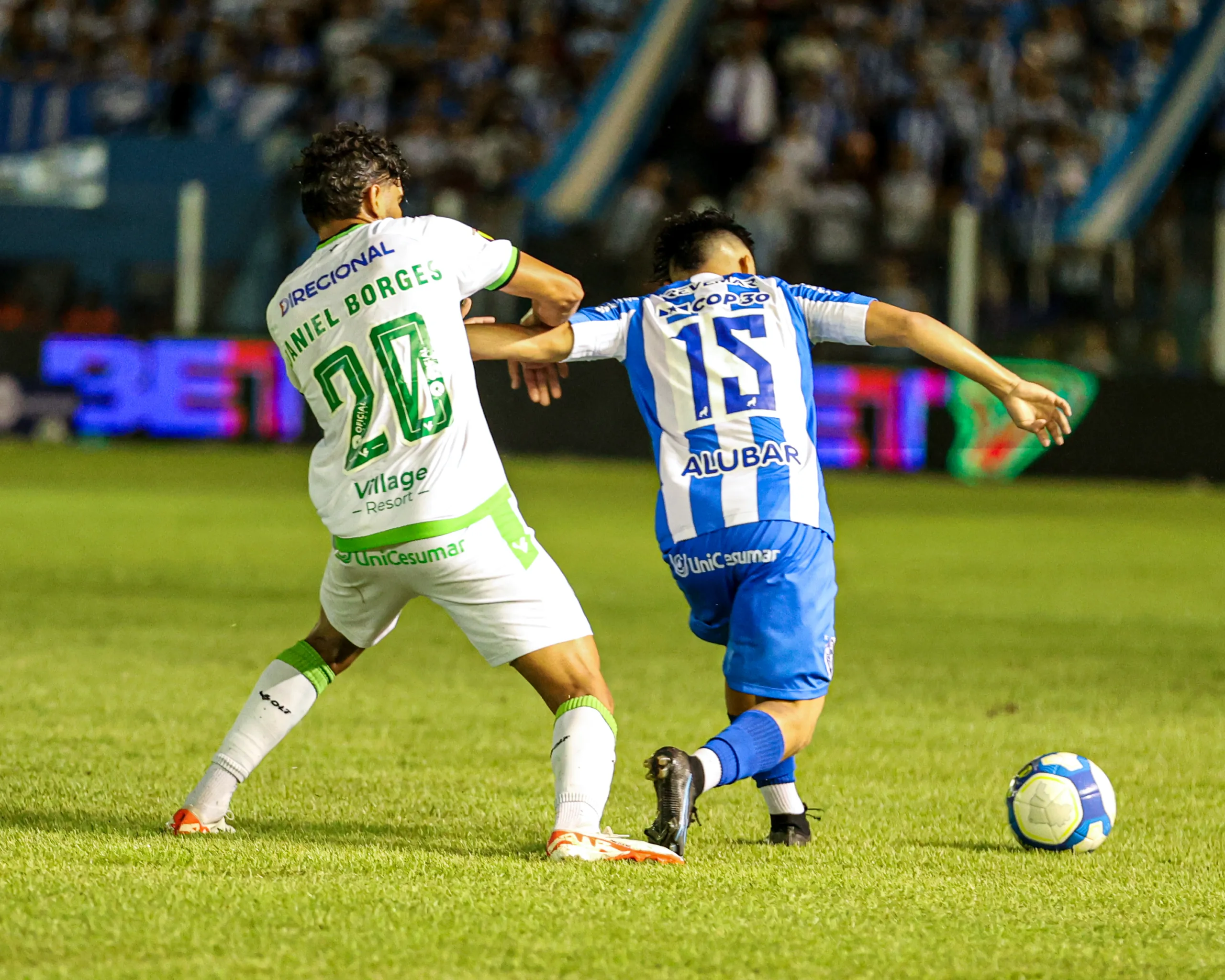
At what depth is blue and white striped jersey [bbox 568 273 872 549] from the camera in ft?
15.0

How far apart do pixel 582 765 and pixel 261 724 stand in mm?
870

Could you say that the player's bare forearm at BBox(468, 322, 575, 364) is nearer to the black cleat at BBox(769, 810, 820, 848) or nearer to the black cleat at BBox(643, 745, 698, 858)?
the black cleat at BBox(643, 745, 698, 858)

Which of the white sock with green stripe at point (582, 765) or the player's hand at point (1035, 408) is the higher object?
the player's hand at point (1035, 408)

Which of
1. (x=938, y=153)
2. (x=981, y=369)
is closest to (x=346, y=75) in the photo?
(x=938, y=153)

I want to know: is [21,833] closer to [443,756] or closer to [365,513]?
[365,513]

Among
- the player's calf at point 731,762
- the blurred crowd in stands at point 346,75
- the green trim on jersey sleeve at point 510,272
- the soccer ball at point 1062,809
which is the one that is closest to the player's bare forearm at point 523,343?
the green trim on jersey sleeve at point 510,272

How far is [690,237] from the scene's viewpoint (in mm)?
4863

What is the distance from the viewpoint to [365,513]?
4.34m

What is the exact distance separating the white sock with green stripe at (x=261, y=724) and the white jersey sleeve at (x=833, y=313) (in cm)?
149

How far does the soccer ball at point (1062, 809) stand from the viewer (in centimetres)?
466

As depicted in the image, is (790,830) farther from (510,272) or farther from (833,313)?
(510,272)

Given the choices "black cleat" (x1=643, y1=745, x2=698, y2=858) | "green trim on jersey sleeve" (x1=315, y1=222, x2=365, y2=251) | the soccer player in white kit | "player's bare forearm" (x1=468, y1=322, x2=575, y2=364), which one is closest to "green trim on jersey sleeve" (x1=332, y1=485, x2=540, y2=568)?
the soccer player in white kit

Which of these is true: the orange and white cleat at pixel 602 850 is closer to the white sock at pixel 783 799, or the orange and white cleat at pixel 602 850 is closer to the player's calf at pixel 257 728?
the white sock at pixel 783 799

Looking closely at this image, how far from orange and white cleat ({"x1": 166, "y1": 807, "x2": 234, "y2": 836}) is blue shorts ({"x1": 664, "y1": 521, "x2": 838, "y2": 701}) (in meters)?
1.28
